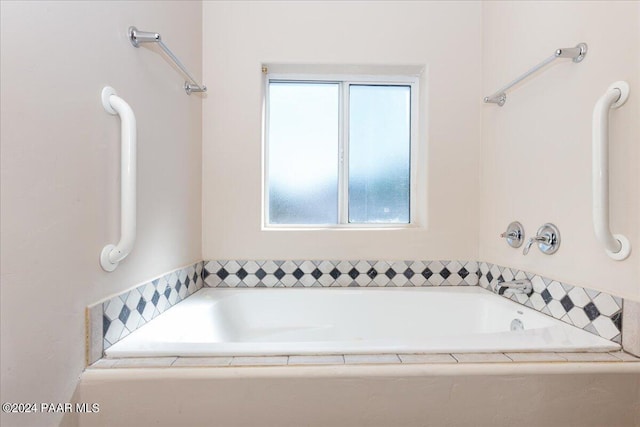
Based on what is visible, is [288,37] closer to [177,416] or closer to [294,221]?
[294,221]

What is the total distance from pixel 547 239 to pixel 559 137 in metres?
0.41

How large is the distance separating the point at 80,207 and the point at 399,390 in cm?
102

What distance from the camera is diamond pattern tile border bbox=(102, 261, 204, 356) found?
1.02 metres

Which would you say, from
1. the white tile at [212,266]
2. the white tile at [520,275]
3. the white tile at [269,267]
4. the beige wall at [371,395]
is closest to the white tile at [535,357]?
the beige wall at [371,395]

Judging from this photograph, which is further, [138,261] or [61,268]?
[138,261]

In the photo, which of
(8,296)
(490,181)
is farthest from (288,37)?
(8,296)

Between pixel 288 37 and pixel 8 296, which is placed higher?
pixel 288 37

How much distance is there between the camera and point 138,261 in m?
1.21

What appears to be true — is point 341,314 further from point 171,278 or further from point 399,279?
point 171,278

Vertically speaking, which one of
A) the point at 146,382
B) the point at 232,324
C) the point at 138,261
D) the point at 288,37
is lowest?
the point at 232,324

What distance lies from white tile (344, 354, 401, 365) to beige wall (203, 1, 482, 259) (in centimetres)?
92

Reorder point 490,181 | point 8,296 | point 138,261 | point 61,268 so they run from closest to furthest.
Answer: point 8,296 < point 61,268 < point 138,261 < point 490,181

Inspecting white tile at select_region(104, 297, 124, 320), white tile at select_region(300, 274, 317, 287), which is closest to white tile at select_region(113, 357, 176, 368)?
white tile at select_region(104, 297, 124, 320)

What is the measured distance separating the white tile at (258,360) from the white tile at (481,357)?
19.9 inches
